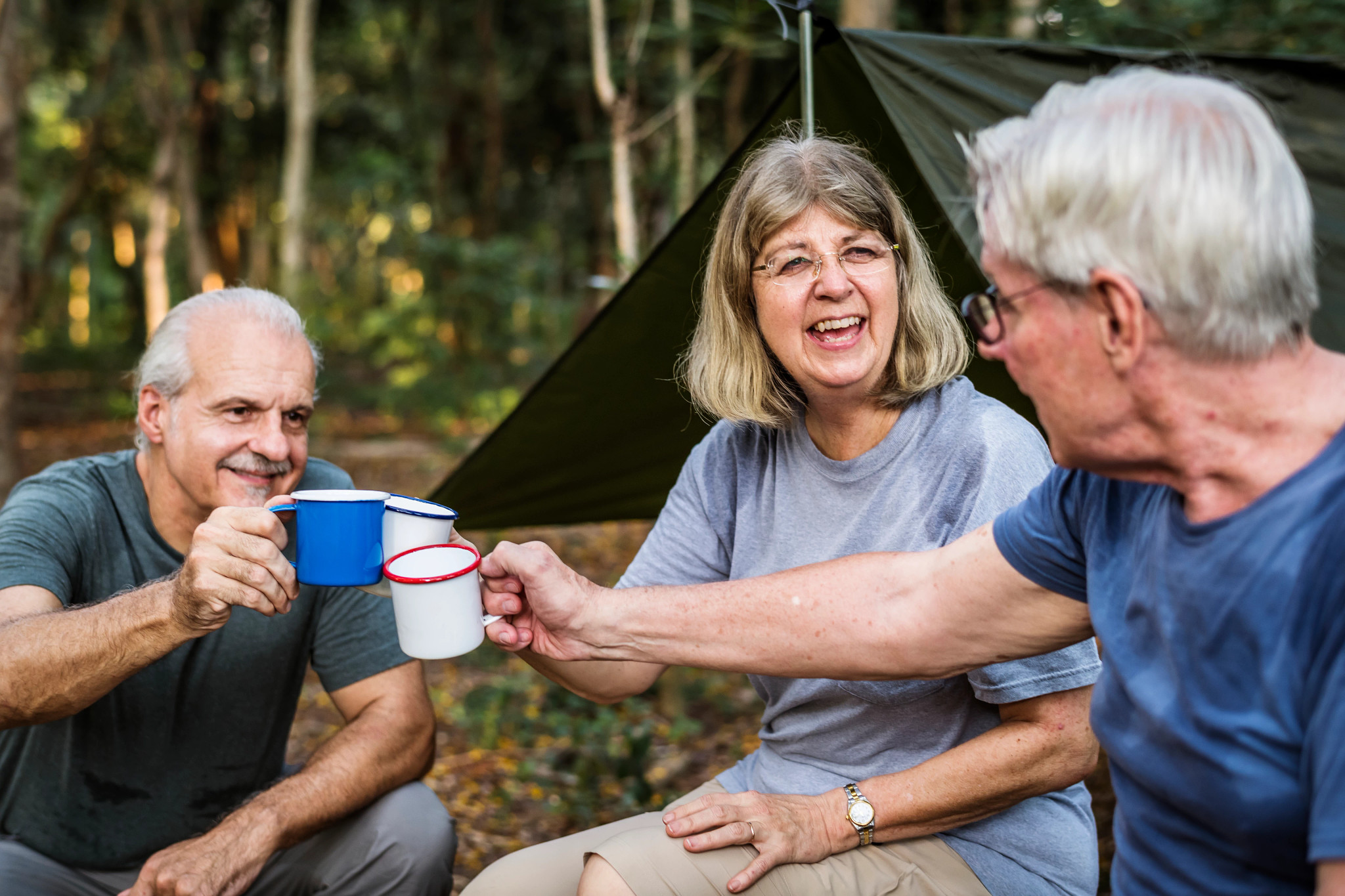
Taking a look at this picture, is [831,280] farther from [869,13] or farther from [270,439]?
[869,13]

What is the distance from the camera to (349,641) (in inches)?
84.2

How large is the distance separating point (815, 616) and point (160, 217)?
13168 millimetres

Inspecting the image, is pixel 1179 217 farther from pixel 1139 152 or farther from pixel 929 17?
pixel 929 17

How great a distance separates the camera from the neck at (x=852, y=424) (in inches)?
70.6

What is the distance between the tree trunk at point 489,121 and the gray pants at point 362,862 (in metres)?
9.71

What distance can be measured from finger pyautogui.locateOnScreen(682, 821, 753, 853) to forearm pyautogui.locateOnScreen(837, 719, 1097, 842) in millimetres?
147

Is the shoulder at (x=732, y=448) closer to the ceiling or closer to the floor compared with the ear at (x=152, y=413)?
closer to the floor

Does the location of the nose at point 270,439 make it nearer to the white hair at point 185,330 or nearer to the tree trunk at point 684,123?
the white hair at point 185,330

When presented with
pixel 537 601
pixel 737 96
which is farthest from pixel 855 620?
pixel 737 96

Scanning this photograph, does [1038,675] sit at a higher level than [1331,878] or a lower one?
lower

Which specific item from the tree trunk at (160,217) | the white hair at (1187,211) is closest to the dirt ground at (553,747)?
A: the white hair at (1187,211)

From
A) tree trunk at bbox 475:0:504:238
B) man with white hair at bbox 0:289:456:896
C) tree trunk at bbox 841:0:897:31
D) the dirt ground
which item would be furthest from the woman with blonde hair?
tree trunk at bbox 475:0:504:238

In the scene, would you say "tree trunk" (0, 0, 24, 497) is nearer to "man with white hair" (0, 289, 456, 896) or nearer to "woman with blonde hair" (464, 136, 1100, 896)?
"man with white hair" (0, 289, 456, 896)

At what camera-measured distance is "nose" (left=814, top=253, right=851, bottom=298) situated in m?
1.77
